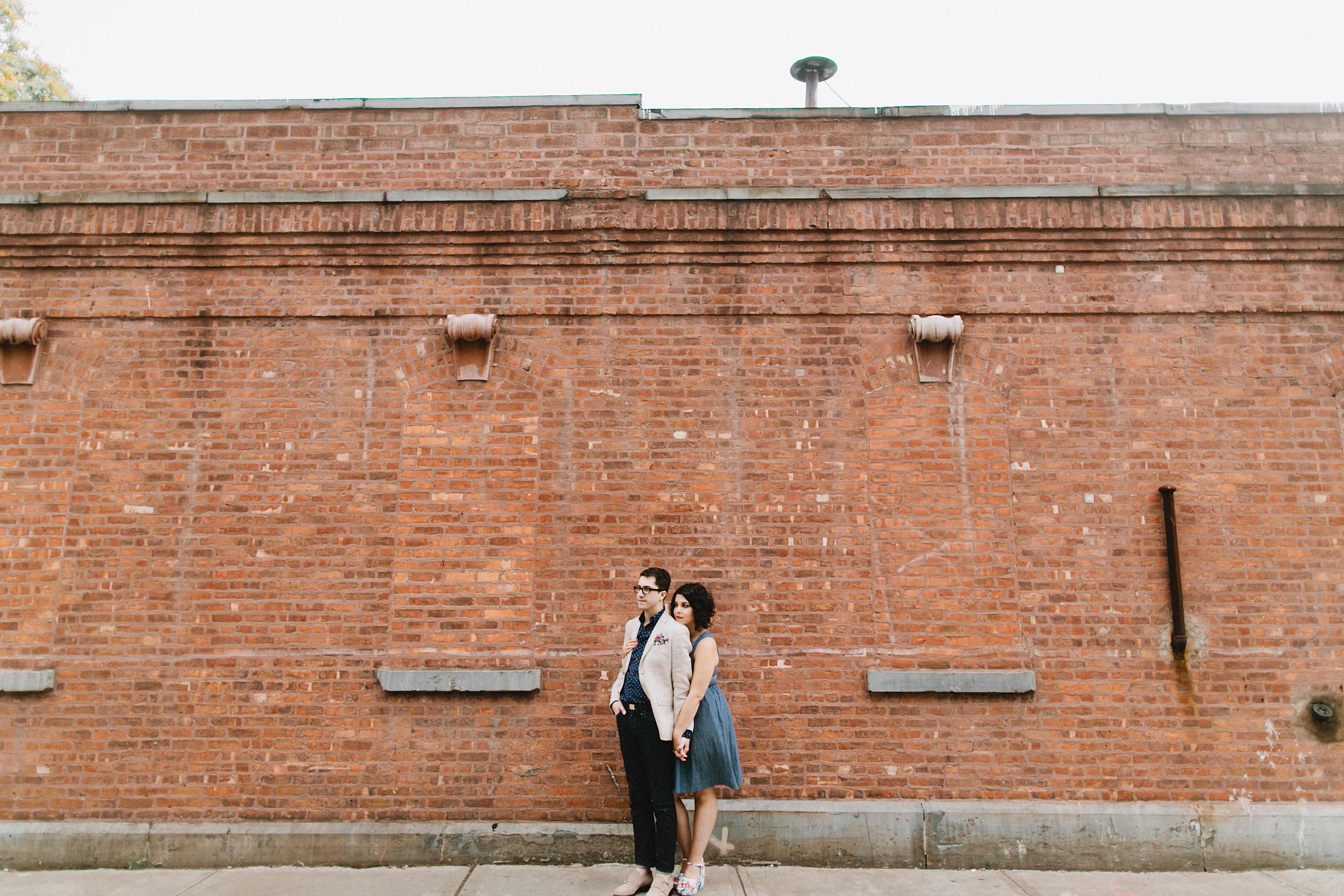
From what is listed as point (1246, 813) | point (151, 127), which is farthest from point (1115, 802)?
point (151, 127)

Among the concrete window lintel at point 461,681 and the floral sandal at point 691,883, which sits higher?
the concrete window lintel at point 461,681

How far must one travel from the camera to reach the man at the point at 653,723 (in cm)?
486

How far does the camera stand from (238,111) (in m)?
6.55

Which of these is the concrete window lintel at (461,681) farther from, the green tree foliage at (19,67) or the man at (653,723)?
the green tree foliage at (19,67)

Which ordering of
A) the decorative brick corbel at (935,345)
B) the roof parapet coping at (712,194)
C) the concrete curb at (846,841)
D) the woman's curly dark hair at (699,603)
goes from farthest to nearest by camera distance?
the roof parapet coping at (712,194), the decorative brick corbel at (935,345), the concrete curb at (846,841), the woman's curly dark hair at (699,603)

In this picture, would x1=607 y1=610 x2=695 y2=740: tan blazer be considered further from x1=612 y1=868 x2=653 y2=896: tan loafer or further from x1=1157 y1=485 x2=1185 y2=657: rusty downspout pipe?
x1=1157 y1=485 x2=1185 y2=657: rusty downspout pipe

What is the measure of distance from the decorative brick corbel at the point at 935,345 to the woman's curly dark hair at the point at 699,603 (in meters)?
2.32

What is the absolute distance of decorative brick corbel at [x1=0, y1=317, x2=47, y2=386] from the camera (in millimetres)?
6184

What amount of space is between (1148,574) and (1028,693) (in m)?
1.18

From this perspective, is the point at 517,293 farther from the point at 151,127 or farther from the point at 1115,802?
the point at 1115,802

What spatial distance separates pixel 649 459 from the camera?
19.9 ft

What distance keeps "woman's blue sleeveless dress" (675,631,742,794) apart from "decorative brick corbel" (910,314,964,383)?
2.55 metres

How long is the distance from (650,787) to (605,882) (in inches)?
29.5

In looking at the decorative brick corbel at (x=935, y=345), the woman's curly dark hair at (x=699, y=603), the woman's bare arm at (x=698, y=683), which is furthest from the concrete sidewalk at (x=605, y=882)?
the decorative brick corbel at (x=935, y=345)
